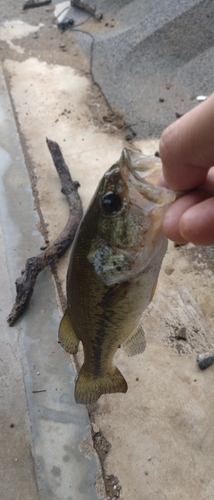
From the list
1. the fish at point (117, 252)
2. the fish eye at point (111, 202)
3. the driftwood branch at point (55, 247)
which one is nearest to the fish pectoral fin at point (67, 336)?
the fish at point (117, 252)

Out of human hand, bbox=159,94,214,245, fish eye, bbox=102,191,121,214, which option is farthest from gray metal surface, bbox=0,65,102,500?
human hand, bbox=159,94,214,245

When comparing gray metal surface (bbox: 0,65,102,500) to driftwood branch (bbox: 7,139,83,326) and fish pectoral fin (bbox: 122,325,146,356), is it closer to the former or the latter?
driftwood branch (bbox: 7,139,83,326)

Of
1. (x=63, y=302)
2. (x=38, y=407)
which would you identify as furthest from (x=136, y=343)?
(x=63, y=302)

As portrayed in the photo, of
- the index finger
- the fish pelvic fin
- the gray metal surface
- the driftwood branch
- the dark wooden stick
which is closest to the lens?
the index finger

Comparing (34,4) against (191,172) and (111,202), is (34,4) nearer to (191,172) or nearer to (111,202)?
(111,202)

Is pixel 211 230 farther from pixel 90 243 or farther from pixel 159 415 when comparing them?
pixel 159 415

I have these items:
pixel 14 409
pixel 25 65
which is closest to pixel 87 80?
pixel 25 65

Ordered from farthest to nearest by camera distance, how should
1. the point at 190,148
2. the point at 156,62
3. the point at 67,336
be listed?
1. the point at 156,62
2. the point at 67,336
3. the point at 190,148
